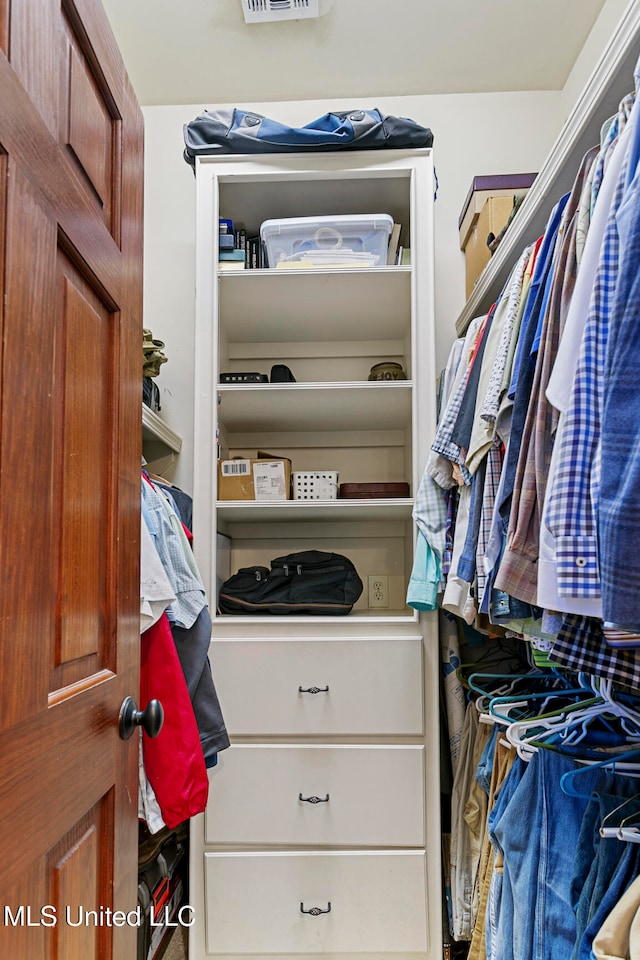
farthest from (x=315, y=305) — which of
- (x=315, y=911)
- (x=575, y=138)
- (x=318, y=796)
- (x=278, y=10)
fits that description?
(x=315, y=911)

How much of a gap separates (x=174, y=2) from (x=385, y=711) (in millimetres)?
2063

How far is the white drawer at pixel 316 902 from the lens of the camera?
1713 mm

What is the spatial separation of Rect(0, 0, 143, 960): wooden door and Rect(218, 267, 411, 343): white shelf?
888 millimetres

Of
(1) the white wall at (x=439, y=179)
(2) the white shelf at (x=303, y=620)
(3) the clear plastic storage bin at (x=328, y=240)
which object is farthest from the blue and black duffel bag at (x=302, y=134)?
(2) the white shelf at (x=303, y=620)

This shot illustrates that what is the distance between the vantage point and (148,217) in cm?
235

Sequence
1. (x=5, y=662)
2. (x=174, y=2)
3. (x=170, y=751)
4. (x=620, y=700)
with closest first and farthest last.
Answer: (x=5, y=662) → (x=620, y=700) → (x=170, y=751) → (x=174, y=2)

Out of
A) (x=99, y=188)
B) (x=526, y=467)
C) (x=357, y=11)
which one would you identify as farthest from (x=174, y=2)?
(x=526, y=467)

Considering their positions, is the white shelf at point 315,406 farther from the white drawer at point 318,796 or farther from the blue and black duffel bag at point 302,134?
the white drawer at point 318,796

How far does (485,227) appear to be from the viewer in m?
1.96

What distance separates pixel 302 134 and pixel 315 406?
2.44 feet

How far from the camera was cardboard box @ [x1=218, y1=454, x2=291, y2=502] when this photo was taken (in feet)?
6.31

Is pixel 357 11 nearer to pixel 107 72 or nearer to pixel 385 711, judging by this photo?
pixel 107 72

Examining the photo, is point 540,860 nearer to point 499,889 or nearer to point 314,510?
point 499,889

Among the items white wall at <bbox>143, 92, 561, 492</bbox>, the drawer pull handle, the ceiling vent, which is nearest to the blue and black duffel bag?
the ceiling vent
